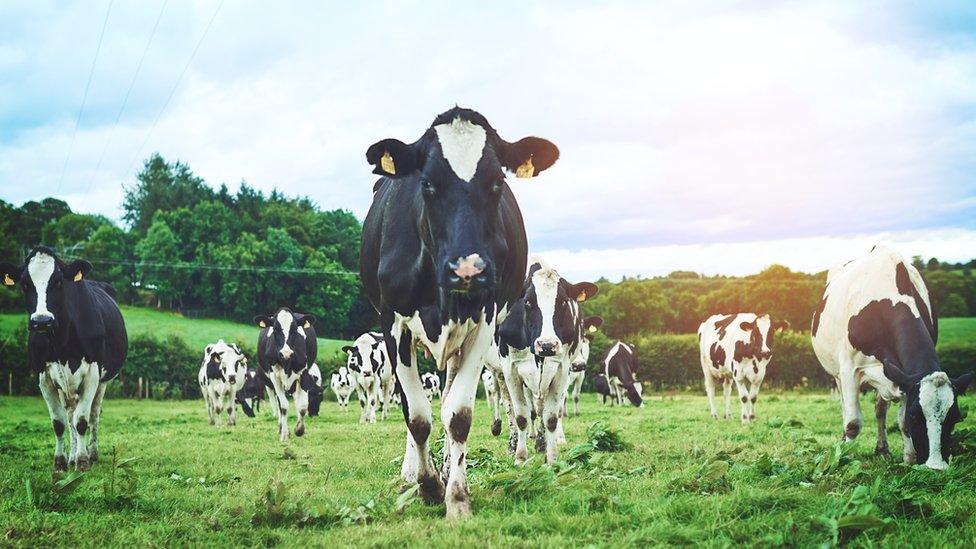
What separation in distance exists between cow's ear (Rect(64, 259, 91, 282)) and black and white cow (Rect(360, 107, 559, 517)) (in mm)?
5699

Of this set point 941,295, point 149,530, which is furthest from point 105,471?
point 941,295

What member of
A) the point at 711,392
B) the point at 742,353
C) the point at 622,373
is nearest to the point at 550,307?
the point at 742,353

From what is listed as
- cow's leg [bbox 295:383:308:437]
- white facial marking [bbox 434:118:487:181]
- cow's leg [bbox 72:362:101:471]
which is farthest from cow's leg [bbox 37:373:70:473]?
white facial marking [bbox 434:118:487:181]

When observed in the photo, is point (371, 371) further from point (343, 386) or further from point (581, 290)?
point (581, 290)

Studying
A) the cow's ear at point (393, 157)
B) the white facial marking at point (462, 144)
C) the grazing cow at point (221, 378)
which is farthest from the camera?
the grazing cow at point (221, 378)

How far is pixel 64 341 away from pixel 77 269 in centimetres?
108

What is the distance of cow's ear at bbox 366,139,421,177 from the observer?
5734mm

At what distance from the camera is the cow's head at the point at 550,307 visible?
947cm

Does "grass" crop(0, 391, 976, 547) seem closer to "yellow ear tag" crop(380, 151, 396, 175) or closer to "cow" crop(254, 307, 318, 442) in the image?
"yellow ear tag" crop(380, 151, 396, 175)

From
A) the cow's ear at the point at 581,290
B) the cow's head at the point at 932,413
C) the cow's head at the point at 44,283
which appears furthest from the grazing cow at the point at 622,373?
the cow's head at the point at 44,283

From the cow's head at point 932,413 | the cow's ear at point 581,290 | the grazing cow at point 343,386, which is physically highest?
the cow's ear at point 581,290

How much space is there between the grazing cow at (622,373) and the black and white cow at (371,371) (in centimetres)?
971

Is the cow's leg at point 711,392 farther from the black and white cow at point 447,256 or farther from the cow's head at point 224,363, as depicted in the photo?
the black and white cow at point 447,256

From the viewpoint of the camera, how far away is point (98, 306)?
11117mm
